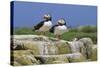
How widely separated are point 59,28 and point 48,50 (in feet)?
0.96

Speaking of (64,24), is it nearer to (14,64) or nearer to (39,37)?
(39,37)

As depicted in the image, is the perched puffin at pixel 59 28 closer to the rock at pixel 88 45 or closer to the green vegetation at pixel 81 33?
the green vegetation at pixel 81 33

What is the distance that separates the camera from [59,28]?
2.52 metres

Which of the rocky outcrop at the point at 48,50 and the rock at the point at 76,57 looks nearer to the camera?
the rocky outcrop at the point at 48,50

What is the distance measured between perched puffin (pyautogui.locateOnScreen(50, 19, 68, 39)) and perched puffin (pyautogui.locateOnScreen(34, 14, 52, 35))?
6 centimetres

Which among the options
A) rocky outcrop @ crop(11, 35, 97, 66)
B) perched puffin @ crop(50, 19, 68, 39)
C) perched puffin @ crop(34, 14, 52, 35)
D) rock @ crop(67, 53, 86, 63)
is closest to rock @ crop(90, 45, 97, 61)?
rocky outcrop @ crop(11, 35, 97, 66)

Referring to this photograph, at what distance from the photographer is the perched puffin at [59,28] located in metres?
2.50

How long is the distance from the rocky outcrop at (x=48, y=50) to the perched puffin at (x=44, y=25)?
0.08m

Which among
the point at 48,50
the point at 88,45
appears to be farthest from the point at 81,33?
the point at 48,50

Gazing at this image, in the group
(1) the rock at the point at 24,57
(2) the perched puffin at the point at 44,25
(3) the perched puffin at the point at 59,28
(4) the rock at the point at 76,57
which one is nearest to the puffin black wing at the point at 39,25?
(2) the perched puffin at the point at 44,25

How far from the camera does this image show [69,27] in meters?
2.55

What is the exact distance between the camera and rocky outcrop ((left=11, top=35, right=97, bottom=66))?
2348 millimetres

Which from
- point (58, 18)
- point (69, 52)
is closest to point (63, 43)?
point (69, 52)
